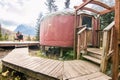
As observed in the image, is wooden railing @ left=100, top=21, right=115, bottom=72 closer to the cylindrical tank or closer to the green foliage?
the cylindrical tank

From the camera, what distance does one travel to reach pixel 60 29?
948cm

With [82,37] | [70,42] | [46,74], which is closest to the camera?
[46,74]

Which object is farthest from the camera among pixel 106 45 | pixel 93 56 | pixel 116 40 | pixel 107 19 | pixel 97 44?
pixel 107 19

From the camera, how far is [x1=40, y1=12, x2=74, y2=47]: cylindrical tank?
9219 millimetres

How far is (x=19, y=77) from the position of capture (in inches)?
212

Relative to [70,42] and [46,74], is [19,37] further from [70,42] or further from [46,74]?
[46,74]

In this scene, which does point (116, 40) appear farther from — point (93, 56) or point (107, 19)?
point (107, 19)

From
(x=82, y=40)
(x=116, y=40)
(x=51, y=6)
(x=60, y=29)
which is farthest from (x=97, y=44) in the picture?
(x=51, y=6)

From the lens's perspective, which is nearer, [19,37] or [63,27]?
[63,27]

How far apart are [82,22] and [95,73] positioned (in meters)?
6.08

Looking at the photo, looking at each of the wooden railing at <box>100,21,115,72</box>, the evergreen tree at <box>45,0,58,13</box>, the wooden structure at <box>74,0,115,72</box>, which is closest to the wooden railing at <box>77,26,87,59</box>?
the wooden structure at <box>74,0,115,72</box>

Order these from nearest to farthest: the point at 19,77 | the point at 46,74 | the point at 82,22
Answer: the point at 46,74 < the point at 19,77 < the point at 82,22

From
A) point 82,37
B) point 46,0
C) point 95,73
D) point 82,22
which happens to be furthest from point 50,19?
point 46,0

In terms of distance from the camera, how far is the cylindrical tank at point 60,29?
9219 mm
